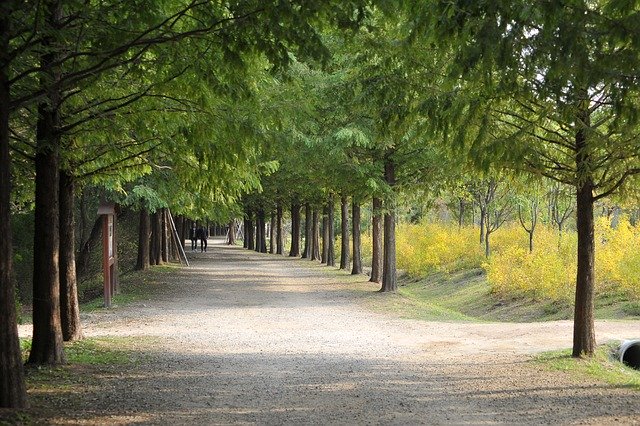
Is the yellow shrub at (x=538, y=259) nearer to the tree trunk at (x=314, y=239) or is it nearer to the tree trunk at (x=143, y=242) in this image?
the tree trunk at (x=314, y=239)

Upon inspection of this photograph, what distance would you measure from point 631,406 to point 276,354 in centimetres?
551

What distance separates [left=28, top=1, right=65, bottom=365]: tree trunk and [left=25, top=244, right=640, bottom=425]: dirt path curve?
1051 mm

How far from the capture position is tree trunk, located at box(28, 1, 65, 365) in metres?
9.47

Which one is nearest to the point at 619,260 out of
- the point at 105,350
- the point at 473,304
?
the point at 473,304

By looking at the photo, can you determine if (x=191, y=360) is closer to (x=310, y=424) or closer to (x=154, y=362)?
(x=154, y=362)

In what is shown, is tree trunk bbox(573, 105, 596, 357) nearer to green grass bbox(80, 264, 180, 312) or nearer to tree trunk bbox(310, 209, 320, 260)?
green grass bbox(80, 264, 180, 312)

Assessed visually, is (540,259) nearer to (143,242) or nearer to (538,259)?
(538,259)

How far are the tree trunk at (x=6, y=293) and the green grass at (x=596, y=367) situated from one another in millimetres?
6943

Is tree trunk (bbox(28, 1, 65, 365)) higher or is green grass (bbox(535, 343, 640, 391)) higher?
tree trunk (bbox(28, 1, 65, 365))

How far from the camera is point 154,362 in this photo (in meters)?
10.9

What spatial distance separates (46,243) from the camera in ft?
31.8

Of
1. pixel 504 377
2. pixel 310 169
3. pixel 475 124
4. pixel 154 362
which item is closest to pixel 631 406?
pixel 504 377

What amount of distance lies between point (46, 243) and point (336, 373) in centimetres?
418

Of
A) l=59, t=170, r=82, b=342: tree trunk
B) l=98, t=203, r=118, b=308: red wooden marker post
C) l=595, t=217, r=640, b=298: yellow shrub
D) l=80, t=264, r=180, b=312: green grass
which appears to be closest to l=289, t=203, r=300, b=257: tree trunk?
l=80, t=264, r=180, b=312: green grass
